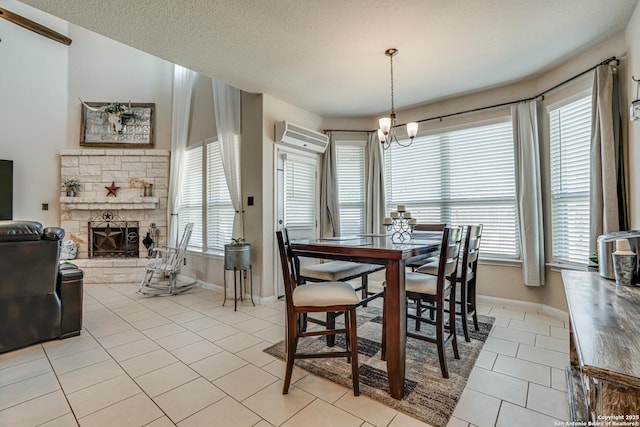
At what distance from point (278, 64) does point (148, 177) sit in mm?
3881

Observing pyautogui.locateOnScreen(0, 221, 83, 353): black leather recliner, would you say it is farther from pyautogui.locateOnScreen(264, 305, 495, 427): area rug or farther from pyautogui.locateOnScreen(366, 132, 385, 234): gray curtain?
pyautogui.locateOnScreen(366, 132, 385, 234): gray curtain

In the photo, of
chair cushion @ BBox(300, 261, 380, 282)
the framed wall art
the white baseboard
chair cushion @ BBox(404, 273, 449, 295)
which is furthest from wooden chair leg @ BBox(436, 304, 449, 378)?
the framed wall art

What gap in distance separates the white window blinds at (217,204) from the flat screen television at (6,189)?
3500 mm

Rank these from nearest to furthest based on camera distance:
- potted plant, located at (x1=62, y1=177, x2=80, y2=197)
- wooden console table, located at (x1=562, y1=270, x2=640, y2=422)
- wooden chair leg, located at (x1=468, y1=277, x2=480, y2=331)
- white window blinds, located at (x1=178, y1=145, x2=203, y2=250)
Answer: wooden console table, located at (x1=562, y1=270, x2=640, y2=422), wooden chair leg, located at (x1=468, y1=277, x2=480, y2=331), white window blinds, located at (x1=178, y1=145, x2=203, y2=250), potted plant, located at (x1=62, y1=177, x2=80, y2=197)

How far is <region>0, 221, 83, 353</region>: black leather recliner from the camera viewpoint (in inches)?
90.4

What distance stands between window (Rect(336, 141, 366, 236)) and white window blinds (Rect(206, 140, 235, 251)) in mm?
1714

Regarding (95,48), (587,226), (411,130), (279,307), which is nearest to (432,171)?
(411,130)

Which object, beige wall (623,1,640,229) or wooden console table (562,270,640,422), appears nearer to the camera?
wooden console table (562,270,640,422)

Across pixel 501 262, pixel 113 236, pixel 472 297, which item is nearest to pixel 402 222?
pixel 472 297

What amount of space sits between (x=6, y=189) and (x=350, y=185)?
18.9 feet

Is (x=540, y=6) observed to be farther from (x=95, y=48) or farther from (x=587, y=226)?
(x=95, y=48)

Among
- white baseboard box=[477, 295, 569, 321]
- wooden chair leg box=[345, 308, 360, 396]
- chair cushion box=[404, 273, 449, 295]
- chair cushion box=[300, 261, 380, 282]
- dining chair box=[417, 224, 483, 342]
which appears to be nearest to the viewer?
wooden chair leg box=[345, 308, 360, 396]

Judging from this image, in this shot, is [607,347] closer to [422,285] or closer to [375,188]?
[422,285]

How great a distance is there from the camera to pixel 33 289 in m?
2.42
